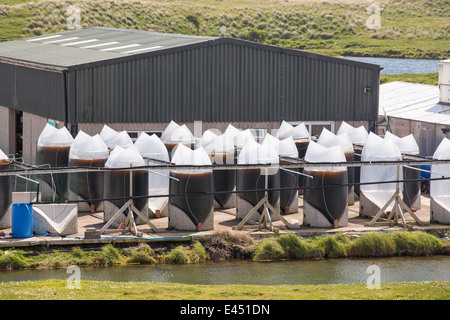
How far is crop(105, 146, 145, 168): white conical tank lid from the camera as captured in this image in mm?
23734

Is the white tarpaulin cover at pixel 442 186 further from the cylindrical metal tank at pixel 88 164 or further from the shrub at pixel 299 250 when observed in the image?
the cylindrical metal tank at pixel 88 164

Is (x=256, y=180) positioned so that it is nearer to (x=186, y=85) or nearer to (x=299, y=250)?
(x=299, y=250)

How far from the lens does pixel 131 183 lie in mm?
23281

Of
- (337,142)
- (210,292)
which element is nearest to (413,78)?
(337,142)

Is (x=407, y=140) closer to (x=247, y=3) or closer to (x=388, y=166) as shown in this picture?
(x=388, y=166)

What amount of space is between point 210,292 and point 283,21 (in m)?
80.8

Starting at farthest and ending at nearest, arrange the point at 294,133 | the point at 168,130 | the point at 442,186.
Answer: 1. the point at 294,133
2. the point at 168,130
3. the point at 442,186

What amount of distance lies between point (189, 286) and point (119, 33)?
24858 millimetres

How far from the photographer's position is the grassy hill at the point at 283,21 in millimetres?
82688

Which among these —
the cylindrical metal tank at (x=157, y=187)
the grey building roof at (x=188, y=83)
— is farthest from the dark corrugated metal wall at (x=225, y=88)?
the cylindrical metal tank at (x=157, y=187)

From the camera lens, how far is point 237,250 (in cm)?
2294

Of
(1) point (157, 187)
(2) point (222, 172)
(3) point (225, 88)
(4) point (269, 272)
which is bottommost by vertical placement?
(4) point (269, 272)

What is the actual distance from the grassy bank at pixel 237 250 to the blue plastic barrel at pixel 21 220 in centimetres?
58
